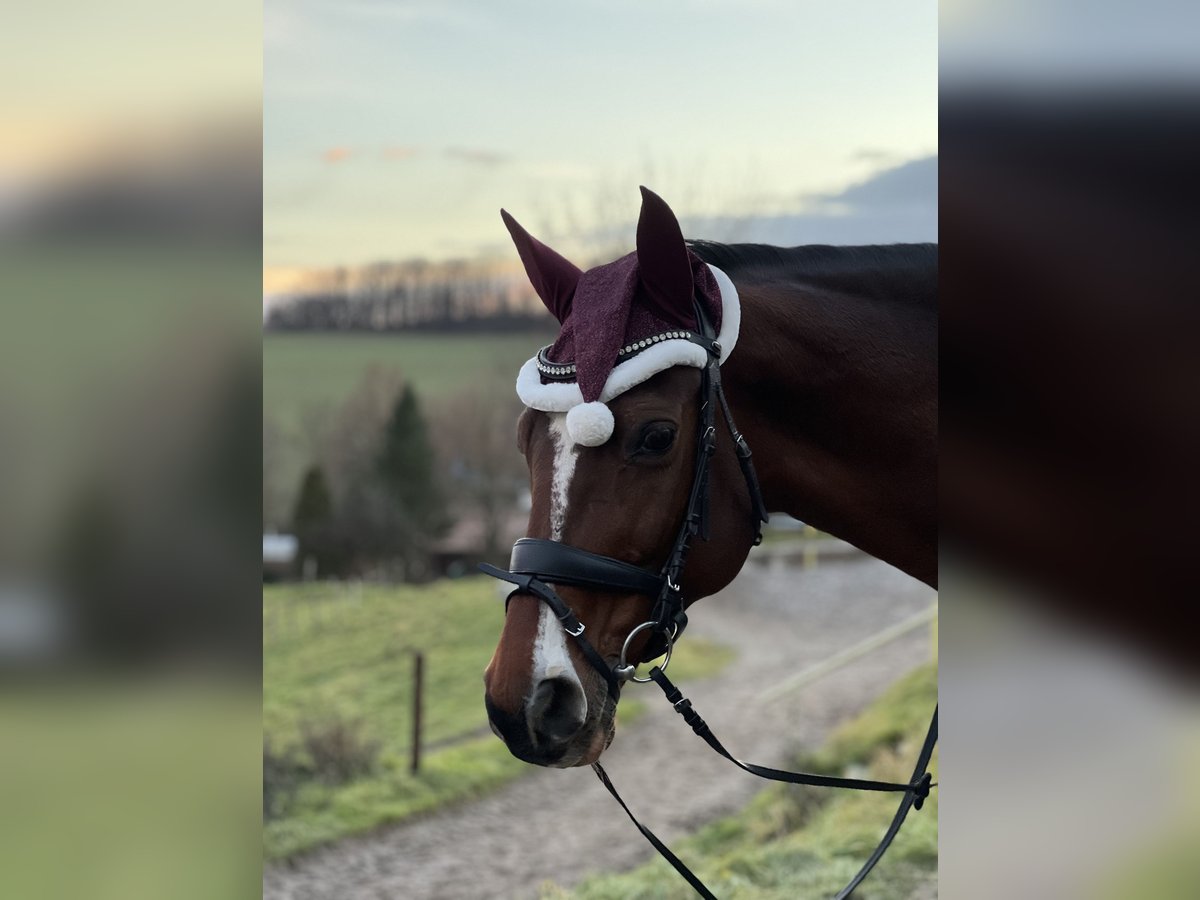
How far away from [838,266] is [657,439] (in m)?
0.73

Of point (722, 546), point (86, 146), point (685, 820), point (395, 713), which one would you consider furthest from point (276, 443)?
point (86, 146)

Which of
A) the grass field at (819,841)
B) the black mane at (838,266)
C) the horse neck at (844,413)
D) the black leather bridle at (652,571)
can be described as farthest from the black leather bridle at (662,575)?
the grass field at (819,841)

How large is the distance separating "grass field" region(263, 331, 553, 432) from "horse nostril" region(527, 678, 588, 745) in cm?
866

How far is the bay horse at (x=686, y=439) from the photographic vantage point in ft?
6.95

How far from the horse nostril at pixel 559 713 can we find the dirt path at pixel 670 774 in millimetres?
3277

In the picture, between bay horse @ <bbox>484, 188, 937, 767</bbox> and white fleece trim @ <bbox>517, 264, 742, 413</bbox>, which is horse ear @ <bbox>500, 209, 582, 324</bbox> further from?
white fleece trim @ <bbox>517, 264, 742, 413</bbox>

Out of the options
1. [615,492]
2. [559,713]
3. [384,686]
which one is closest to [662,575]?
[615,492]

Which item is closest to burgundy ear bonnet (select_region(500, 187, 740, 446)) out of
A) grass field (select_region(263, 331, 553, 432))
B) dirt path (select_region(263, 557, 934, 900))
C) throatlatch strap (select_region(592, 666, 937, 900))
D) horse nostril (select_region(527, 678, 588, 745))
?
horse nostril (select_region(527, 678, 588, 745))

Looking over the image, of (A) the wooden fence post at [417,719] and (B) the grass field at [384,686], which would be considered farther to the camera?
(A) the wooden fence post at [417,719]

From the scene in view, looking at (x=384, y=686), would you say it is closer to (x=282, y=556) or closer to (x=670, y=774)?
(x=282, y=556)

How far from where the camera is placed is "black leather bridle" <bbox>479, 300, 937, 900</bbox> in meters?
2.11

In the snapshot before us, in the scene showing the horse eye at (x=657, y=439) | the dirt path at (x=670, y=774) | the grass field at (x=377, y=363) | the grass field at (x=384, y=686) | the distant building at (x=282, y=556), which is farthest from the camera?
the grass field at (x=377, y=363)

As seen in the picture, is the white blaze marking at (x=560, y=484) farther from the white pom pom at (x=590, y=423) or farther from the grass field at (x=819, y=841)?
the grass field at (x=819, y=841)

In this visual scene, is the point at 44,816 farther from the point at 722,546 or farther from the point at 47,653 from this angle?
the point at 722,546
